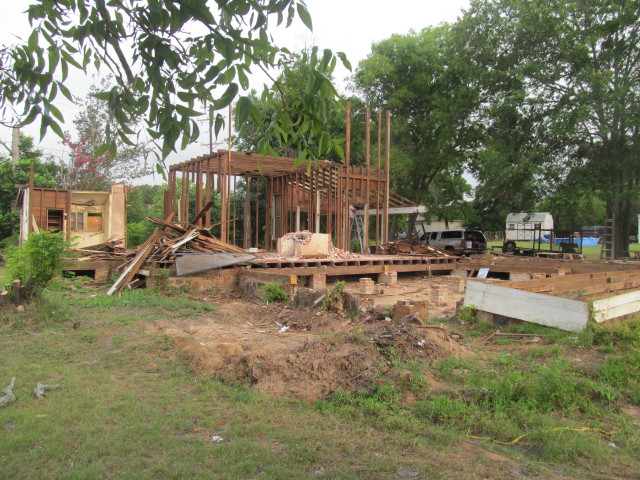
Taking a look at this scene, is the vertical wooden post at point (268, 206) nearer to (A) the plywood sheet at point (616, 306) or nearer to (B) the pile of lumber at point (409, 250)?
(B) the pile of lumber at point (409, 250)

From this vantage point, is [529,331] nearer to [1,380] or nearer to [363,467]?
[363,467]

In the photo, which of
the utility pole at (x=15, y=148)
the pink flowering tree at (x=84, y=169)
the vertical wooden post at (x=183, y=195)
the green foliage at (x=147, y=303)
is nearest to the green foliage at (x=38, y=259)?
the green foliage at (x=147, y=303)

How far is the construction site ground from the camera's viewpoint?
10.9ft

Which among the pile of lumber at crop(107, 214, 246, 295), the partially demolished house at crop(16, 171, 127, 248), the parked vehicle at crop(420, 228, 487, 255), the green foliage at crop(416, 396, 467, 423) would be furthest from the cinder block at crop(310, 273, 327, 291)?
the parked vehicle at crop(420, 228, 487, 255)

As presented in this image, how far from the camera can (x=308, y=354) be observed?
5.54 m

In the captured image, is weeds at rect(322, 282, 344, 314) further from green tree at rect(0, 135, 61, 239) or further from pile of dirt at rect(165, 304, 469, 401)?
green tree at rect(0, 135, 61, 239)

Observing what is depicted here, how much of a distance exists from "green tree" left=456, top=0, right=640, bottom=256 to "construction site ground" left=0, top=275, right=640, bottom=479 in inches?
635

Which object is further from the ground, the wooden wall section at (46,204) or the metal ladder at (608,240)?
the wooden wall section at (46,204)

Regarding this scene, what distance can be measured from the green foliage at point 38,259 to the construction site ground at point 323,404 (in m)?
1.30

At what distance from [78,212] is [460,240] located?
1942 cm

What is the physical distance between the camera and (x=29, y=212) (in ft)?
58.9

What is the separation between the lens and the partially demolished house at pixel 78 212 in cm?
1822

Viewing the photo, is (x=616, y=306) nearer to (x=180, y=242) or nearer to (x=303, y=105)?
(x=303, y=105)

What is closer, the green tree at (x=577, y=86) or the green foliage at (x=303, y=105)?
the green foliage at (x=303, y=105)
